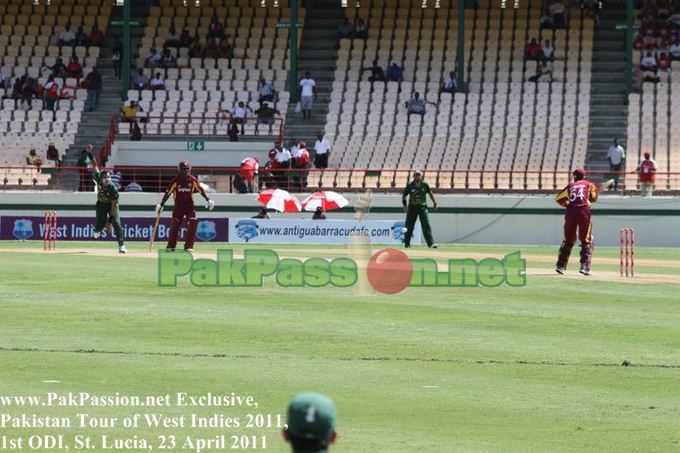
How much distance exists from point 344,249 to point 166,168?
29.8 ft

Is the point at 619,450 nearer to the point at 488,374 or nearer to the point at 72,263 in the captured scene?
the point at 488,374

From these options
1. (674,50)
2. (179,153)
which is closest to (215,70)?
(179,153)

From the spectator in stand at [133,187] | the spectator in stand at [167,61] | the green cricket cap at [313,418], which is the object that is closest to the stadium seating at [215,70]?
the spectator in stand at [167,61]

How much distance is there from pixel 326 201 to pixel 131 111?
9.78 m

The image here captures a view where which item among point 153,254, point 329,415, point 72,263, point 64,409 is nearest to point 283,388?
point 64,409

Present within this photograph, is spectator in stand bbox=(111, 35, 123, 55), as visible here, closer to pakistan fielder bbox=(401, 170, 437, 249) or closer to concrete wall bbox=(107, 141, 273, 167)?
concrete wall bbox=(107, 141, 273, 167)

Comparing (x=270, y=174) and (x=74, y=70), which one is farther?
(x=74, y=70)

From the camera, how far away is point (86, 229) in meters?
42.1

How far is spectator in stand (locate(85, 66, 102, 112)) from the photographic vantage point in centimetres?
4969

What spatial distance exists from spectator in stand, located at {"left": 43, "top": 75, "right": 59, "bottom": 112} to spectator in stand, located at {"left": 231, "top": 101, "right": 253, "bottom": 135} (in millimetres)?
6246

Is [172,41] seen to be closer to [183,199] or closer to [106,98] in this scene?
[106,98]

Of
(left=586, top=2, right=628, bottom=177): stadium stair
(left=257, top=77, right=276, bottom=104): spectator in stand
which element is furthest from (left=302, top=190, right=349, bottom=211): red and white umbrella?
(left=586, top=2, right=628, bottom=177): stadium stair

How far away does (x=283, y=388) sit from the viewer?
1292 cm

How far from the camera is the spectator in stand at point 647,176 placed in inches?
1654
